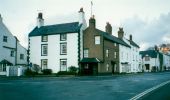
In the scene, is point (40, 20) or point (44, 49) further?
point (40, 20)

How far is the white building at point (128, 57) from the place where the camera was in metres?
66.2

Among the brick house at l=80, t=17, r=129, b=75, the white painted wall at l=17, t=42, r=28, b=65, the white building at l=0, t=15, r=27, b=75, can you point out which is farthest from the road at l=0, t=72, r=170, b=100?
the white painted wall at l=17, t=42, r=28, b=65

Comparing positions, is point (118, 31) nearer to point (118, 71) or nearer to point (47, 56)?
point (118, 71)

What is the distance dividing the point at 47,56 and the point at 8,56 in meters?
7.79

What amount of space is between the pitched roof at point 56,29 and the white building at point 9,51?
4191mm

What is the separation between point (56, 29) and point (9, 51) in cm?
1050

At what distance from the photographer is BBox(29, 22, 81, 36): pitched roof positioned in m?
52.6

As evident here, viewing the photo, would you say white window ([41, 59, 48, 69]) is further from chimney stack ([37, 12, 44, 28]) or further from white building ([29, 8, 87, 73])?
chimney stack ([37, 12, 44, 28])

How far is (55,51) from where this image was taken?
53.2 meters

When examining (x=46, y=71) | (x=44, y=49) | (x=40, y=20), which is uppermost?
(x=40, y=20)

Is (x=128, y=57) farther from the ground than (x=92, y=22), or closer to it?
closer to it

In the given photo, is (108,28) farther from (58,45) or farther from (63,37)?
(58,45)

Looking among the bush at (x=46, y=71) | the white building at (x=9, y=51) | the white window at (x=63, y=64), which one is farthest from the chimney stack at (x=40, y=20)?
the bush at (x=46, y=71)

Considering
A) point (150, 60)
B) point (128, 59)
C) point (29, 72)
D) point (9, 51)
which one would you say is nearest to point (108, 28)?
point (128, 59)
